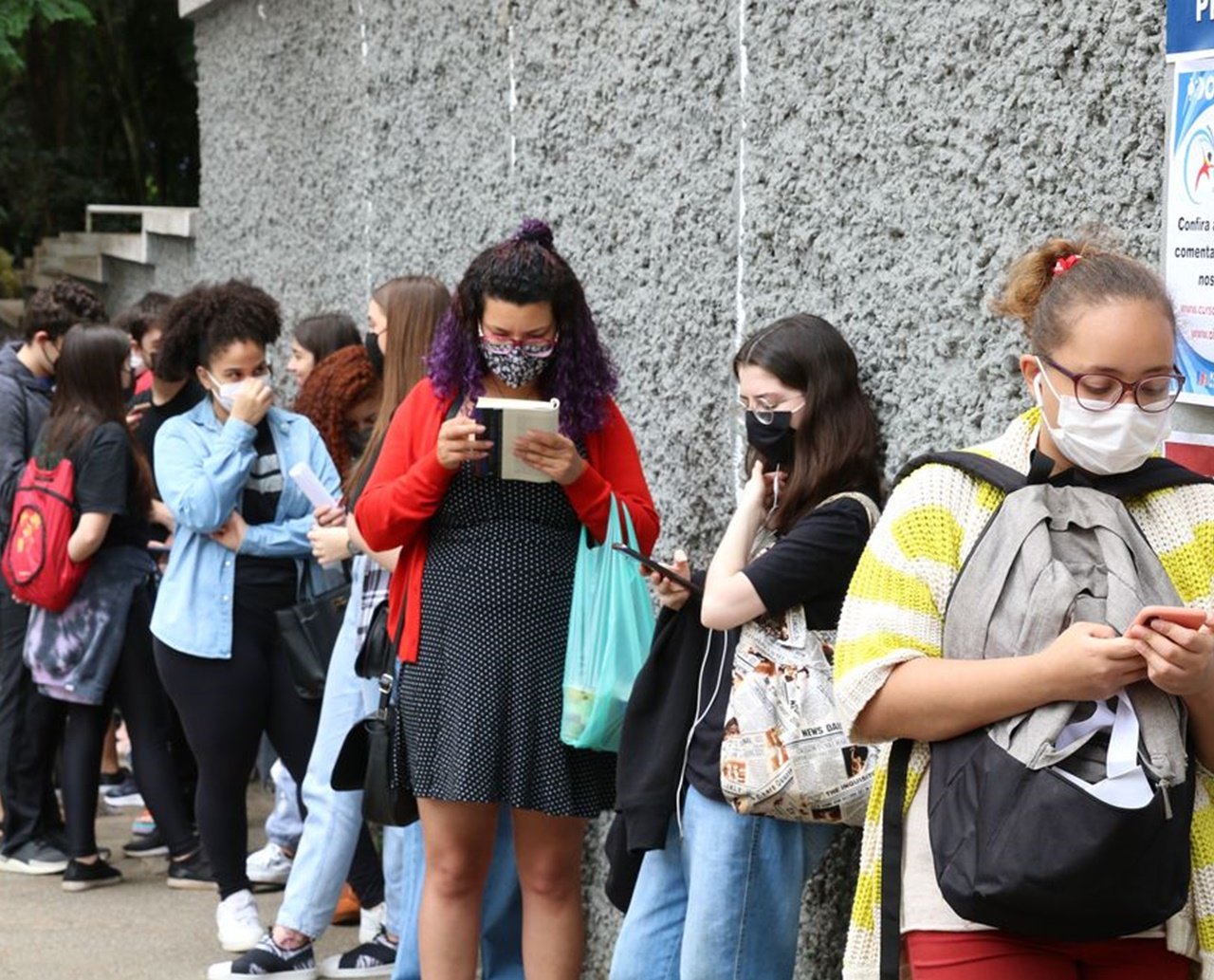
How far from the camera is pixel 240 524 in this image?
5844 millimetres

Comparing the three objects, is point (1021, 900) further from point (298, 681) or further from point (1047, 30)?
point (298, 681)

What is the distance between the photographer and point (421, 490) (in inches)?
168

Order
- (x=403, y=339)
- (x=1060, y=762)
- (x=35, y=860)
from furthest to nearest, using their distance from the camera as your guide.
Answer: (x=35, y=860) < (x=403, y=339) < (x=1060, y=762)

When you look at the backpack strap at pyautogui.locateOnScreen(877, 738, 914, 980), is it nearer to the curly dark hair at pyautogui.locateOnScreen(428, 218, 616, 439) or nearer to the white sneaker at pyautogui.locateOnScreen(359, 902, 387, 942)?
the curly dark hair at pyautogui.locateOnScreen(428, 218, 616, 439)

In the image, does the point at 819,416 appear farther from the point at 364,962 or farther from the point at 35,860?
the point at 35,860

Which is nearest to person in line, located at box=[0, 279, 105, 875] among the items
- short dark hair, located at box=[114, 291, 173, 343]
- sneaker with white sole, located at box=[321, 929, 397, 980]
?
short dark hair, located at box=[114, 291, 173, 343]

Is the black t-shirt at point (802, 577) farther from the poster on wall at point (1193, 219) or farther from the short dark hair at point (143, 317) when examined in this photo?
the short dark hair at point (143, 317)

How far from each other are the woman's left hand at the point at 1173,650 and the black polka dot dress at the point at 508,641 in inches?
82.5

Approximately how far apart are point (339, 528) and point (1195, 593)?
318cm

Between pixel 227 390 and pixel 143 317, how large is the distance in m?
2.47

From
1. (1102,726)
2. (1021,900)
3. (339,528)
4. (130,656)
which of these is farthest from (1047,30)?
(130,656)

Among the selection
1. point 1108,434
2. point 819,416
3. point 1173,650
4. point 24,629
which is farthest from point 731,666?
point 24,629

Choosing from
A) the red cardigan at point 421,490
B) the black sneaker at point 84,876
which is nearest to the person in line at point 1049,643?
the red cardigan at point 421,490

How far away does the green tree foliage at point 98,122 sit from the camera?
16375 millimetres
